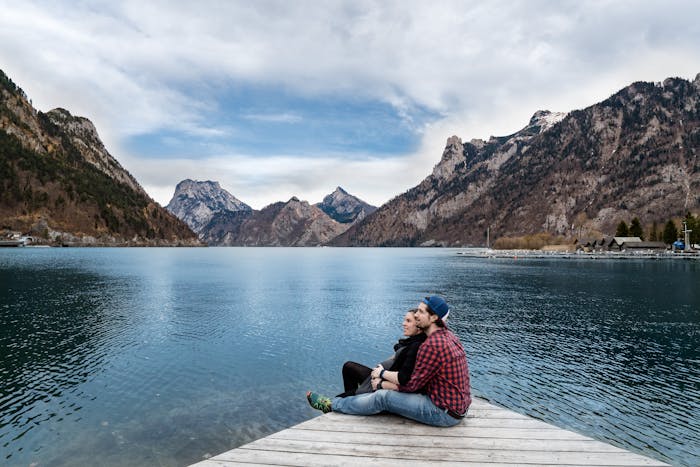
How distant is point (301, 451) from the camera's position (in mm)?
8727

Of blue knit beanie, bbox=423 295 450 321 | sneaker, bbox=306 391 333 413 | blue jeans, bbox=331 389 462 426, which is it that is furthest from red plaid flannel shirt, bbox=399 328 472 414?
sneaker, bbox=306 391 333 413

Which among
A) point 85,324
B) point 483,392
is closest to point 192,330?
point 85,324

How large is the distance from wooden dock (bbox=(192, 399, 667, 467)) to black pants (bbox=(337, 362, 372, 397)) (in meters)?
1.91

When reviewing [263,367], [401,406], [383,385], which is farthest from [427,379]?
[263,367]

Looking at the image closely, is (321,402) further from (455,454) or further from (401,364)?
(455,454)

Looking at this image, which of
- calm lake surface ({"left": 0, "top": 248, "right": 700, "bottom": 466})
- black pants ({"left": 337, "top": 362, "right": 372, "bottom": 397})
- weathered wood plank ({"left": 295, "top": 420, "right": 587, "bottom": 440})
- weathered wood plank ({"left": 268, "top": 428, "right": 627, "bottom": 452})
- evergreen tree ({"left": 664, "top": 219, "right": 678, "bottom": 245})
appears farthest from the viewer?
evergreen tree ({"left": 664, "top": 219, "right": 678, "bottom": 245})

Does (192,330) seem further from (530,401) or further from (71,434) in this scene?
(530,401)

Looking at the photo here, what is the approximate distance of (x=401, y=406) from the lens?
33.2 ft

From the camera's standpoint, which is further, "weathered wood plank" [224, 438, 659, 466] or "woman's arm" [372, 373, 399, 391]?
"woman's arm" [372, 373, 399, 391]

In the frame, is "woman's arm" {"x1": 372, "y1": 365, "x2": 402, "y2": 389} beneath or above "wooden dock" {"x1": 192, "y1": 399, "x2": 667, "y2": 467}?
above

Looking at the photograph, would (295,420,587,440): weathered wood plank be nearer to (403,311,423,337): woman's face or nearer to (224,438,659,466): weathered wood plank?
(224,438,659,466): weathered wood plank

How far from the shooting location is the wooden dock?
8344mm

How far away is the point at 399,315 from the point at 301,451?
3938 centimetres

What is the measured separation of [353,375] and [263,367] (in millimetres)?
15946
